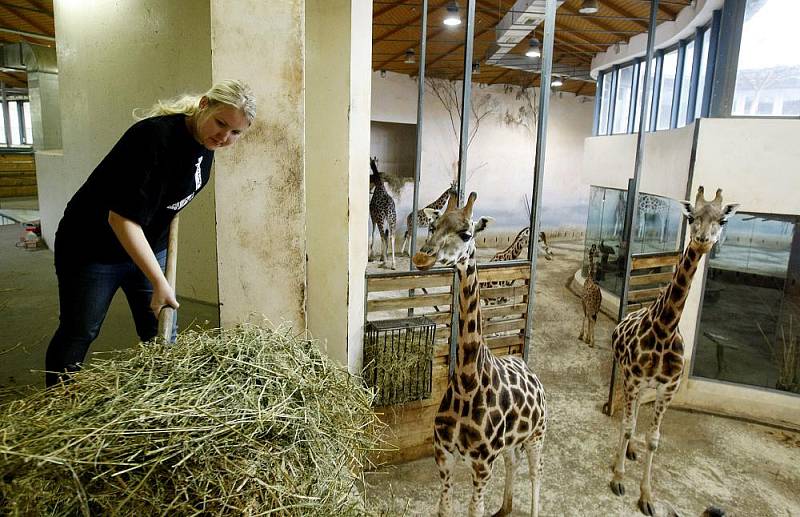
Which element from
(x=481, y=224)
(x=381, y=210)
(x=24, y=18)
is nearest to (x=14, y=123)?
(x=24, y=18)

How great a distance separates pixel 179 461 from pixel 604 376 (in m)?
5.54

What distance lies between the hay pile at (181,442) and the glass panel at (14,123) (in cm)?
2284

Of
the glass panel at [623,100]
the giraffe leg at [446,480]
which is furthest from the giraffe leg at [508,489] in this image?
the glass panel at [623,100]

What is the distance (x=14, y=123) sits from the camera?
19.5 meters

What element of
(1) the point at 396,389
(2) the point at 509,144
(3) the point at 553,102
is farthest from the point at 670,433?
(3) the point at 553,102

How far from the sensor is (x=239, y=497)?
1237 millimetres

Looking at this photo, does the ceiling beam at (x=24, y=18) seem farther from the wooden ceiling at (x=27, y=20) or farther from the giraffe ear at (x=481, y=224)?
the giraffe ear at (x=481, y=224)

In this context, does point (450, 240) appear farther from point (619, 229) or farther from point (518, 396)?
point (619, 229)

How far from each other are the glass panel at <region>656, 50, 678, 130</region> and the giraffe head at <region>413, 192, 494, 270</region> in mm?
6539

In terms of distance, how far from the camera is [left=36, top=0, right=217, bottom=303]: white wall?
329 cm

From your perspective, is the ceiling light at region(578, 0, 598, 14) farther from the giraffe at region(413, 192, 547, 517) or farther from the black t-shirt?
the black t-shirt

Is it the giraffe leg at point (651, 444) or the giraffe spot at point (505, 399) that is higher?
the giraffe spot at point (505, 399)

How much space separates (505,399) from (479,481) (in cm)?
44

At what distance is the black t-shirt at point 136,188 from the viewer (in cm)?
190
